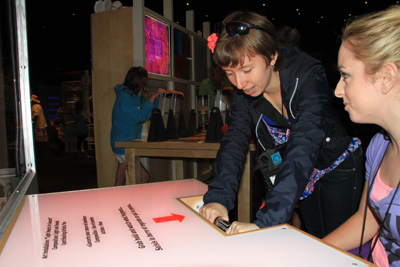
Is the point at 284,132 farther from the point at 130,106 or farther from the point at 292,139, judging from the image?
the point at 130,106

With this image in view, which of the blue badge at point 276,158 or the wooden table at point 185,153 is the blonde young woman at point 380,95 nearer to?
the blue badge at point 276,158

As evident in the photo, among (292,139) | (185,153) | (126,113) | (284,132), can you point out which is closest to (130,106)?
(126,113)

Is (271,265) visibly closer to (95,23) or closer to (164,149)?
(164,149)

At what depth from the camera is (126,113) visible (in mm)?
2520

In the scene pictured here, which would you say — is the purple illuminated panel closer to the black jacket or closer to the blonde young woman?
the black jacket

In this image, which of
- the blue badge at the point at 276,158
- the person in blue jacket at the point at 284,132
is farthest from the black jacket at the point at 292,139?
the blue badge at the point at 276,158

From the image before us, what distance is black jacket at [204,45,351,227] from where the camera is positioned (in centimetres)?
82

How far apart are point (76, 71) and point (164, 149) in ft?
28.0

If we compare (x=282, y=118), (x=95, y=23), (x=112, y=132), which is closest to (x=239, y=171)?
(x=282, y=118)

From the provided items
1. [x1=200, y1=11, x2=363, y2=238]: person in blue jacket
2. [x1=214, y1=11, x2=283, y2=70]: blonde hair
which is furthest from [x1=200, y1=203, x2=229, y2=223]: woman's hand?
[x1=214, y1=11, x2=283, y2=70]: blonde hair

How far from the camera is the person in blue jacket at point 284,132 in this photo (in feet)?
2.79

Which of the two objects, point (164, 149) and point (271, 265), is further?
point (164, 149)

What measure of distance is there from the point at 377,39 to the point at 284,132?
0.59 metres

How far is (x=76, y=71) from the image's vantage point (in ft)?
31.4
